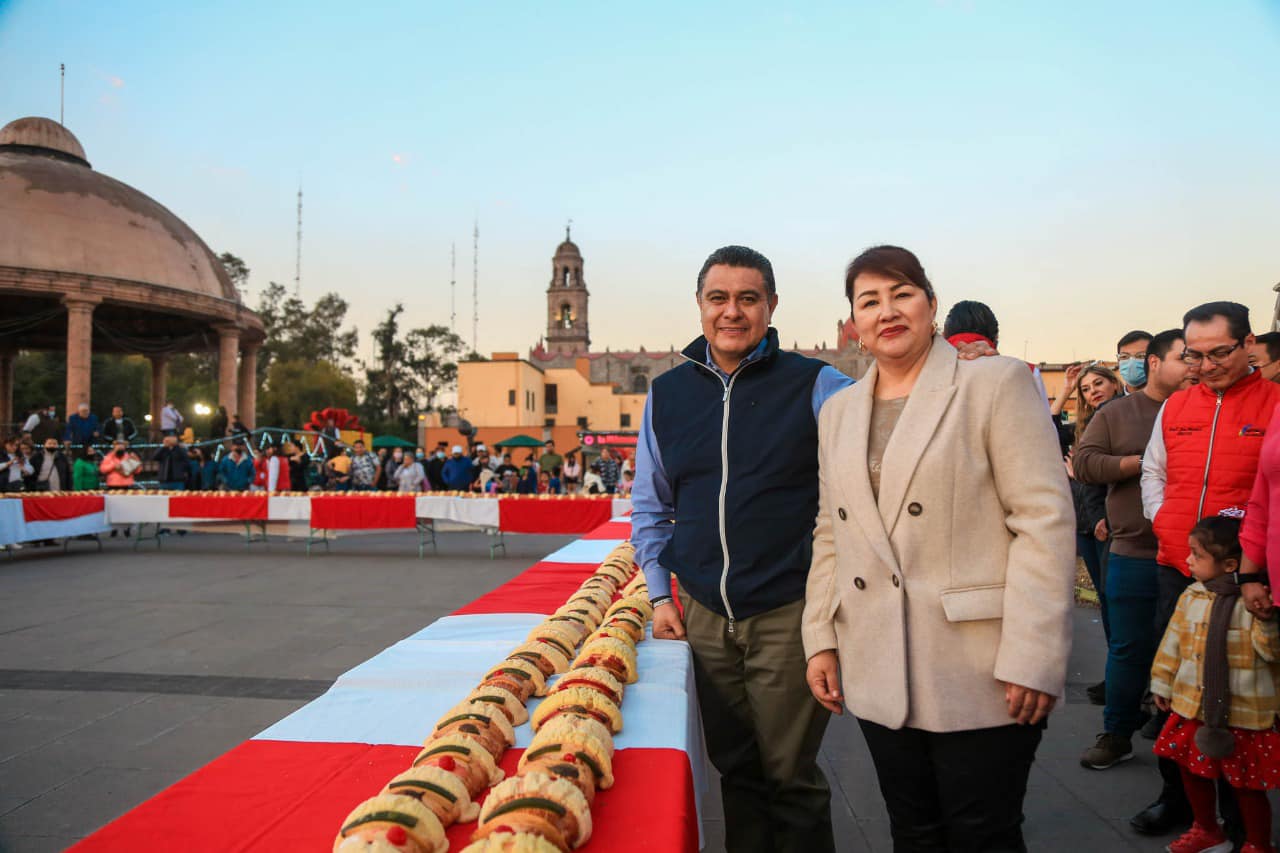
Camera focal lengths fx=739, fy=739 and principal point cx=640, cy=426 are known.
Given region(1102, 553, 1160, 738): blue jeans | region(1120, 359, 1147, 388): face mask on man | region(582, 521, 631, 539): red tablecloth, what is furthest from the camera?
region(582, 521, 631, 539): red tablecloth

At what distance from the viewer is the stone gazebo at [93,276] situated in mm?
22500

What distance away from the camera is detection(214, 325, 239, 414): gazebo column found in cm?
2595

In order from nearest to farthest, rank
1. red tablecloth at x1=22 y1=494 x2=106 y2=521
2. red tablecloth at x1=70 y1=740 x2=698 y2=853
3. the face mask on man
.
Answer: red tablecloth at x1=70 y1=740 x2=698 y2=853
the face mask on man
red tablecloth at x1=22 y1=494 x2=106 y2=521

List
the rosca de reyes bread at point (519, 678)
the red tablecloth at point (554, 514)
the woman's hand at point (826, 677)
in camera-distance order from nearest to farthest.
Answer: the woman's hand at point (826, 677) < the rosca de reyes bread at point (519, 678) < the red tablecloth at point (554, 514)

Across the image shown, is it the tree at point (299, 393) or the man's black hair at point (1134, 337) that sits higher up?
the tree at point (299, 393)

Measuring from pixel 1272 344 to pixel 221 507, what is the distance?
39.1 ft

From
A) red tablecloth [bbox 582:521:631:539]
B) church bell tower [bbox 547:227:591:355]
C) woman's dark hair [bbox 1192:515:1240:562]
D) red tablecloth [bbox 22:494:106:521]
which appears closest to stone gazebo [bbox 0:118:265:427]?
red tablecloth [bbox 22:494:106:521]

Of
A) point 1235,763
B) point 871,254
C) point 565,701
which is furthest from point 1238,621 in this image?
point 565,701

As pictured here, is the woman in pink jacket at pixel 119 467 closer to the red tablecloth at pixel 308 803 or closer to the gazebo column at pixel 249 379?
the red tablecloth at pixel 308 803

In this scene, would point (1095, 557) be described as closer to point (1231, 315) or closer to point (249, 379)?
point (1231, 315)

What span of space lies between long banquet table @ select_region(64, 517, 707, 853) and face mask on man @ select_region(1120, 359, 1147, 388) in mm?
3468

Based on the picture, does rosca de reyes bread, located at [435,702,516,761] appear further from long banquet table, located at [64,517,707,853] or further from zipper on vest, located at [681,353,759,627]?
zipper on vest, located at [681,353,759,627]

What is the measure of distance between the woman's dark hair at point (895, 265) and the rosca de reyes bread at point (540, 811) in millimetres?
1345

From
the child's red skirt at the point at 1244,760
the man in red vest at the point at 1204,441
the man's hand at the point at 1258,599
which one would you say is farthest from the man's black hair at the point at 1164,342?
the child's red skirt at the point at 1244,760
